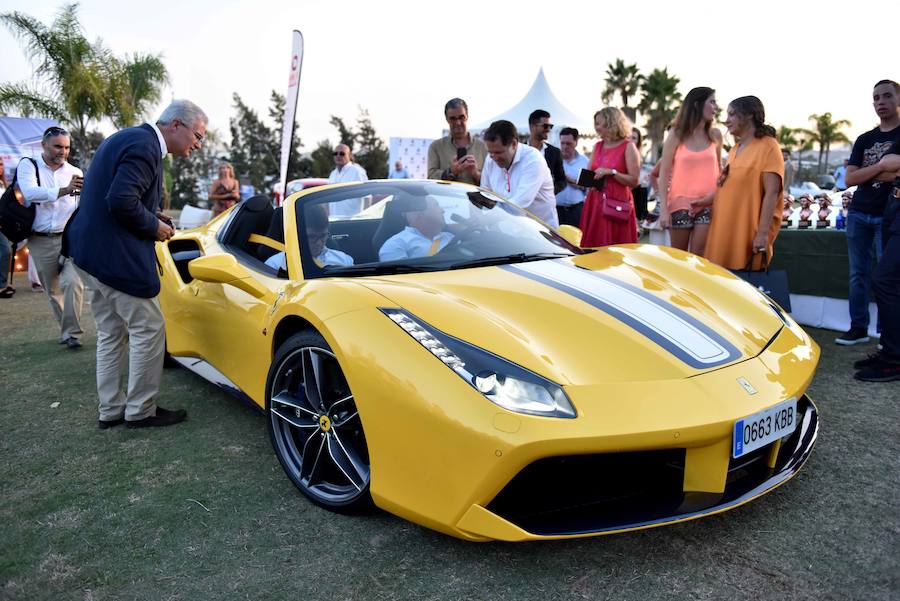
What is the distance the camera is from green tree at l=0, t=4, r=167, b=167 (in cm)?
1505

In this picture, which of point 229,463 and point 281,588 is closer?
point 281,588

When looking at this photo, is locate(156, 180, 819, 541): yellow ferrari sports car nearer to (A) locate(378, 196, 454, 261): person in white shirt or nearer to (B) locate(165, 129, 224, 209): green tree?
(A) locate(378, 196, 454, 261): person in white shirt

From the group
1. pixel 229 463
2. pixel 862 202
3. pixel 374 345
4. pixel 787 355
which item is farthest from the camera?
pixel 862 202

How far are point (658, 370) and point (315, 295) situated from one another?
121 centimetres

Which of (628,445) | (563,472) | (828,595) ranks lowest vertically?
(828,595)

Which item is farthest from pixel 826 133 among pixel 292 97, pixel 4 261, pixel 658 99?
pixel 4 261

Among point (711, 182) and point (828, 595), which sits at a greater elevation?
point (711, 182)

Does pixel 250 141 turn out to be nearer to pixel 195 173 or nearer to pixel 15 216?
pixel 195 173

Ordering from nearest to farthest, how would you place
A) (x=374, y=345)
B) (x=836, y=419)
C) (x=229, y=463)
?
(x=374, y=345) → (x=229, y=463) → (x=836, y=419)

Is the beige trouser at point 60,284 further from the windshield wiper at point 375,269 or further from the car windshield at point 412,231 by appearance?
the windshield wiper at point 375,269

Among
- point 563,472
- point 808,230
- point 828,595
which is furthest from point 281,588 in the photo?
point 808,230

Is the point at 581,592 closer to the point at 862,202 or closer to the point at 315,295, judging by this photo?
Answer: the point at 315,295

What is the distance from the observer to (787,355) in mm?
2172

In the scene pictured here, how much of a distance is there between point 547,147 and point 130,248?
11.8 feet
